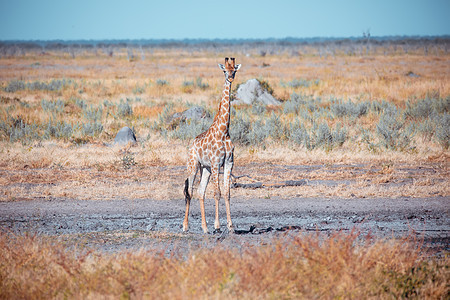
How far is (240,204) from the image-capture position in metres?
10.2

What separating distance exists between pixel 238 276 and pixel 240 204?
4.98m

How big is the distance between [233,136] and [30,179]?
6893 millimetres

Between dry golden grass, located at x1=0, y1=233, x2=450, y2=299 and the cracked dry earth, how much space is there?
122 centimetres

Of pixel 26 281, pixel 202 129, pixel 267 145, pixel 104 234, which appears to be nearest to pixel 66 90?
pixel 202 129

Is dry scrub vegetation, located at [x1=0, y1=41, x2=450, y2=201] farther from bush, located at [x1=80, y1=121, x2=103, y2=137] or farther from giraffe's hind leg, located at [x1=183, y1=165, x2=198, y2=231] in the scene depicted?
giraffe's hind leg, located at [x1=183, y1=165, x2=198, y2=231]

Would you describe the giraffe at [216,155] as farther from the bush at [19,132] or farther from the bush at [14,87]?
the bush at [14,87]

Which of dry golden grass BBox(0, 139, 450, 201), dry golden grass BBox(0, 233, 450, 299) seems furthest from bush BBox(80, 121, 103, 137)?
dry golden grass BBox(0, 233, 450, 299)

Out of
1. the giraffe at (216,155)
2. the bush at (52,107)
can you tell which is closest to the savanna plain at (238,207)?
the bush at (52,107)

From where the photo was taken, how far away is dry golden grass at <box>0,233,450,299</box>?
502 cm

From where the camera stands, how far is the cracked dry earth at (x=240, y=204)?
787 cm

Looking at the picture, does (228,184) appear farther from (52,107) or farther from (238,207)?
(52,107)

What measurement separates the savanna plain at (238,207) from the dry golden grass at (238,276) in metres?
0.02

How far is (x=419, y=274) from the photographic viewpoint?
18.1 ft

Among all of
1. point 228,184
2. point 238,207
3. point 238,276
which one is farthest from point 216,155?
point 238,276
